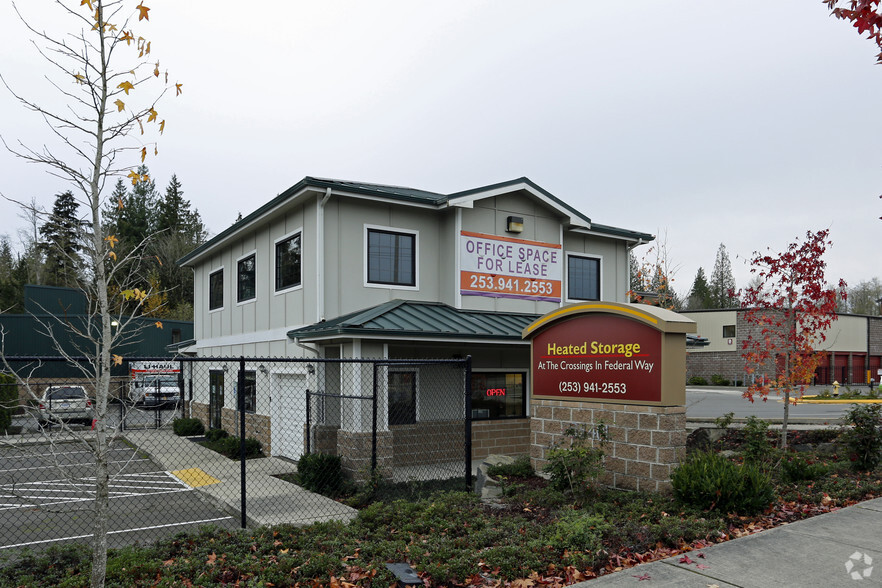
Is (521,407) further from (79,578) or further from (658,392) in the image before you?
(79,578)

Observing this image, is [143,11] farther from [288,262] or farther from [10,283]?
[10,283]

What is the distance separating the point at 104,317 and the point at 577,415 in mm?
6790

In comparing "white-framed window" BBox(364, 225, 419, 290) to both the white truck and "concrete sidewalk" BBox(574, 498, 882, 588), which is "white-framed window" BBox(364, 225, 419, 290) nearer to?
the white truck

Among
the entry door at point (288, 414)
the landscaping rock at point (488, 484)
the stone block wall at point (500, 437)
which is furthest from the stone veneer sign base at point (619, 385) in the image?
the entry door at point (288, 414)

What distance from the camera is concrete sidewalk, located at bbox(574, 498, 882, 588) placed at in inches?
204

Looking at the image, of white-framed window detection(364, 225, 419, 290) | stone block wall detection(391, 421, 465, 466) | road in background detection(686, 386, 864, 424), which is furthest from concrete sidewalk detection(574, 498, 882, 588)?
road in background detection(686, 386, 864, 424)

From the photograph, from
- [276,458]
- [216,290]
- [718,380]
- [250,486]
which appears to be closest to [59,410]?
[250,486]

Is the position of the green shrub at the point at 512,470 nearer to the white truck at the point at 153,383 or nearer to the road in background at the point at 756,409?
the white truck at the point at 153,383

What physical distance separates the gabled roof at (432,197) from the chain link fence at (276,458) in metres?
3.81

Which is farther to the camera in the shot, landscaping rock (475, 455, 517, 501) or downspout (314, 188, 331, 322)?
downspout (314, 188, 331, 322)

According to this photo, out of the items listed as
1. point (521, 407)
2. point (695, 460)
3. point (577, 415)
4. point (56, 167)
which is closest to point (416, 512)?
point (577, 415)

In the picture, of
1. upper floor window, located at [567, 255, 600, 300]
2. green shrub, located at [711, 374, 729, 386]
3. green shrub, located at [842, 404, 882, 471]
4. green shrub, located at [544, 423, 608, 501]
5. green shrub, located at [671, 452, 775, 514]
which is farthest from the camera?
green shrub, located at [711, 374, 729, 386]

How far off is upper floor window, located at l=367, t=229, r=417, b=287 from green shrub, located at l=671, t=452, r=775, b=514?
28.0 ft

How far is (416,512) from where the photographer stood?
25.6 ft
